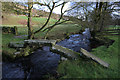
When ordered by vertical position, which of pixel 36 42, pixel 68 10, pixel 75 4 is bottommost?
pixel 36 42

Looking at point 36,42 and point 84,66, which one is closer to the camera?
point 84,66

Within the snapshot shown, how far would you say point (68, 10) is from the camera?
9875 millimetres

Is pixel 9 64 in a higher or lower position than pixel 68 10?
lower

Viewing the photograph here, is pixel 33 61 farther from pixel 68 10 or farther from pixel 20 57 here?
pixel 68 10

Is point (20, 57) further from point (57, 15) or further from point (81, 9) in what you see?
point (81, 9)

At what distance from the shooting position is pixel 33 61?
738 cm

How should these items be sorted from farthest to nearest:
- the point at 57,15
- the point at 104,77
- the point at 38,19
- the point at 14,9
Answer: the point at 38,19 < the point at 57,15 < the point at 14,9 < the point at 104,77

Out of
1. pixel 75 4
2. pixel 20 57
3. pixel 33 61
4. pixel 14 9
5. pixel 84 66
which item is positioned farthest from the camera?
pixel 75 4

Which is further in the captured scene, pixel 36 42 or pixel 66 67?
pixel 36 42

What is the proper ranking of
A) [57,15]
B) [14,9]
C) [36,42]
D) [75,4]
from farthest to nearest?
1. [57,15]
2. [75,4]
3. [14,9]
4. [36,42]

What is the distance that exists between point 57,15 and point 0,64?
835cm

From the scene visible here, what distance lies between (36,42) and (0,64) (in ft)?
12.1

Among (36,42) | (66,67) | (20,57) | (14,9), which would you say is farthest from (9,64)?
(14,9)

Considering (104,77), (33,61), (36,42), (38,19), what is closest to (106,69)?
(104,77)
